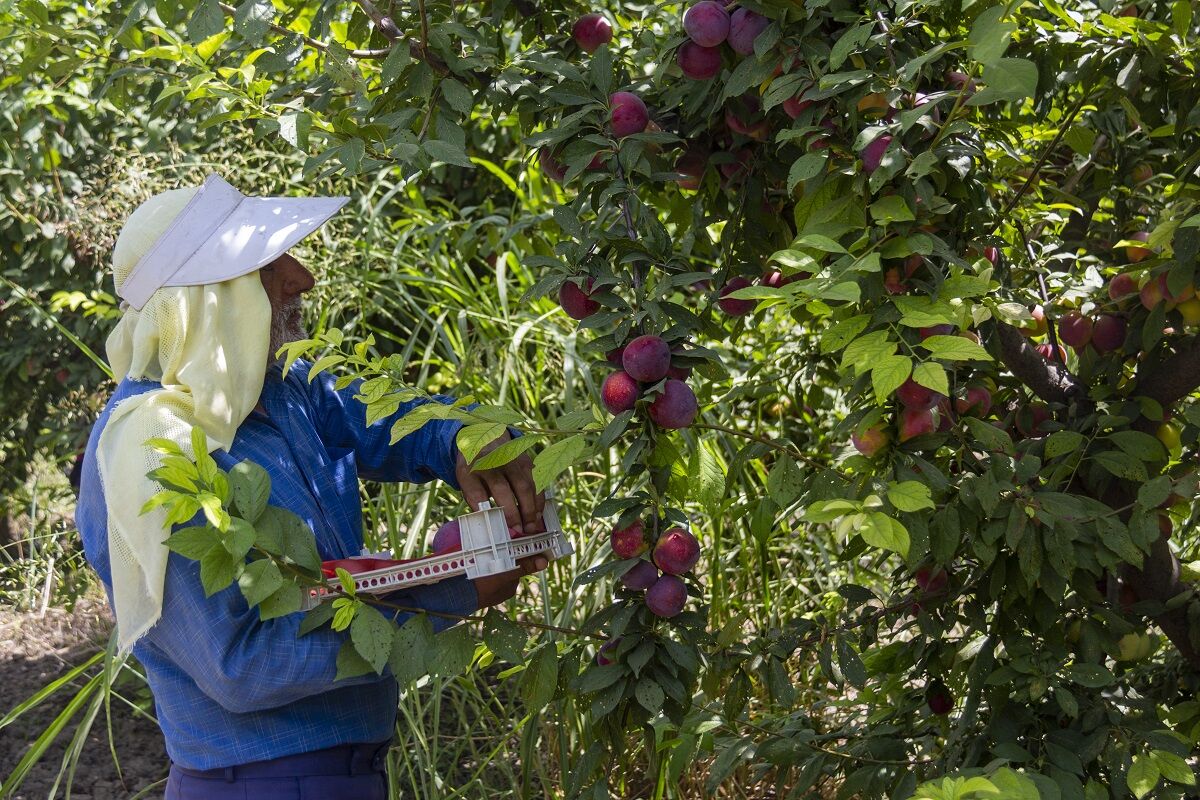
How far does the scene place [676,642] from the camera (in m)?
1.33

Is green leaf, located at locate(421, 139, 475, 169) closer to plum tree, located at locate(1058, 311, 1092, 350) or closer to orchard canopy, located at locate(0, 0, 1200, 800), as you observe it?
orchard canopy, located at locate(0, 0, 1200, 800)

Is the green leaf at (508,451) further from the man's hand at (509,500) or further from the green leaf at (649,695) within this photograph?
the green leaf at (649,695)

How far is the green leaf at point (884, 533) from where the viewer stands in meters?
1.07

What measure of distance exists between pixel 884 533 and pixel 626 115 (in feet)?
1.99

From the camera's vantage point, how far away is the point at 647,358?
123 cm

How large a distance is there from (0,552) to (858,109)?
12.2 feet

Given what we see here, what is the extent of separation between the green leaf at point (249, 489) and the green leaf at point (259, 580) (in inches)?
1.9

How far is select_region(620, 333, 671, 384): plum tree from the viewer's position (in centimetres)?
123

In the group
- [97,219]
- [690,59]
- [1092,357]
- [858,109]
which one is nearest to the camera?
[858,109]

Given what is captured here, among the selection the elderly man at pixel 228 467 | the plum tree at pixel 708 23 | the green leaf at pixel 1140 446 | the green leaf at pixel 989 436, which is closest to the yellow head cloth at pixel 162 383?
the elderly man at pixel 228 467

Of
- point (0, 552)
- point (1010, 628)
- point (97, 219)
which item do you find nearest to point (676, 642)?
point (1010, 628)

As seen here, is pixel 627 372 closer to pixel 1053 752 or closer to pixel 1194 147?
pixel 1053 752

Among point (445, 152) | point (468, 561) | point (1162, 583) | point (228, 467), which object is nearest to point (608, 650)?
point (468, 561)

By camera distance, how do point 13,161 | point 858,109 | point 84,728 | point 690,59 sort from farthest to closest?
point 13,161, point 84,728, point 690,59, point 858,109
